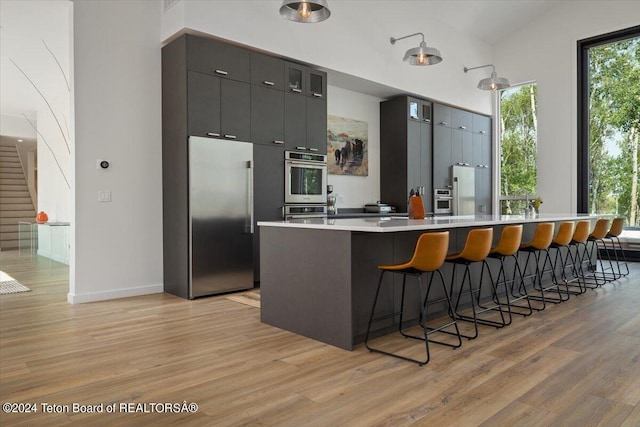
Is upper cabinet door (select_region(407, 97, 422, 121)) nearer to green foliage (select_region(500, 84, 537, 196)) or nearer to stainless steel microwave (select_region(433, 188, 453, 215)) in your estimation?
stainless steel microwave (select_region(433, 188, 453, 215))

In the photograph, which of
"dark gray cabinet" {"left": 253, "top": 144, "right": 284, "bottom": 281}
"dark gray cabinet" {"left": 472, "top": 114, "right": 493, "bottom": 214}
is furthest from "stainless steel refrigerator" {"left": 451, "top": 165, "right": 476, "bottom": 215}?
"dark gray cabinet" {"left": 253, "top": 144, "right": 284, "bottom": 281}

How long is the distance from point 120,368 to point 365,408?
→ 1.54 m

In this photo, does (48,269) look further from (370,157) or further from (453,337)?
(453,337)

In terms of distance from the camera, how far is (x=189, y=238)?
4746 mm

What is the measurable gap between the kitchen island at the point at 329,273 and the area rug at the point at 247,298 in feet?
2.63

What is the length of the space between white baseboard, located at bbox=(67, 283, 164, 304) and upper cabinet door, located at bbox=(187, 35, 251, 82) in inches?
95.2

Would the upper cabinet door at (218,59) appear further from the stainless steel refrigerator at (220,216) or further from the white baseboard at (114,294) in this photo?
the white baseboard at (114,294)

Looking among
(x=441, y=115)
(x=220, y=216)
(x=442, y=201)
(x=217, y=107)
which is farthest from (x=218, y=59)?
(x=442, y=201)

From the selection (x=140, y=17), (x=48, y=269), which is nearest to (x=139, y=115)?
(x=140, y=17)

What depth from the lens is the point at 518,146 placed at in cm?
901

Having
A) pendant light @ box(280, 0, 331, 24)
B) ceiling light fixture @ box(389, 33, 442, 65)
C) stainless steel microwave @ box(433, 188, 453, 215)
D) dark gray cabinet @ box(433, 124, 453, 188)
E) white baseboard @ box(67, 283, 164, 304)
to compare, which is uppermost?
ceiling light fixture @ box(389, 33, 442, 65)

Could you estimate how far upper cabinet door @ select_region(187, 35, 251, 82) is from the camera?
15.7 ft

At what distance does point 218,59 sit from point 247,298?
2.59 meters

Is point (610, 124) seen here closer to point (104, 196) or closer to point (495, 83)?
point (495, 83)
